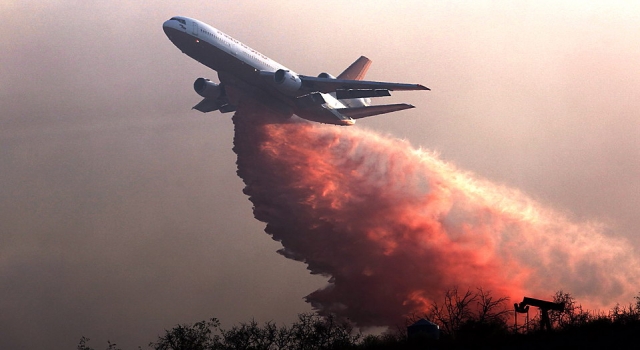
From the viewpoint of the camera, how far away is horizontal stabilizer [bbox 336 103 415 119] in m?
70.7

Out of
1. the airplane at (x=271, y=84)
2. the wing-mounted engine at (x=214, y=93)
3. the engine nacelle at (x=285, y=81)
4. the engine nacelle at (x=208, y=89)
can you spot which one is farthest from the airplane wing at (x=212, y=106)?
the engine nacelle at (x=285, y=81)

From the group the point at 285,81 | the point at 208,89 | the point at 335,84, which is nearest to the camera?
the point at 285,81

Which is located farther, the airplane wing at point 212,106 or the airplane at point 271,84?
the airplane wing at point 212,106

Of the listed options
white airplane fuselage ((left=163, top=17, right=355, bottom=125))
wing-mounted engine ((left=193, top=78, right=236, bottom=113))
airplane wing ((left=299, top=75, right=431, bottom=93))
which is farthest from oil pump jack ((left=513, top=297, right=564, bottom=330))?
wing-mounted engine ((left=193, top=78, right=236, bottom=113))

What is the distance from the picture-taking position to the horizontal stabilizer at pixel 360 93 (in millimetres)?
70312

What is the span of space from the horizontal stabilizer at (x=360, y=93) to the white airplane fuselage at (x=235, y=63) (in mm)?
1500

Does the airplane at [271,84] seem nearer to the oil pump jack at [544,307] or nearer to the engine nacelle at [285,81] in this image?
the engine nacelle at [285,81]

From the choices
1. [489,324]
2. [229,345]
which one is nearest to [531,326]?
[489,324]

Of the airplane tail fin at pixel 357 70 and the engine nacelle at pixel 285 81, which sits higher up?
the airplane tail fin at pixel 357 70

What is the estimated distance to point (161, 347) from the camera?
63156 millimetres

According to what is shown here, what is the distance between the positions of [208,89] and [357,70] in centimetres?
1590

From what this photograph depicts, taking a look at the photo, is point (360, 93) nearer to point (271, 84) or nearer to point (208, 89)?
point (271, 84)

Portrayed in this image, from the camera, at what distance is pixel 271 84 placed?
68250 mm

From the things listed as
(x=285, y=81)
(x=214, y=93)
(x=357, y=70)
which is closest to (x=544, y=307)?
(x=285, y=81)
